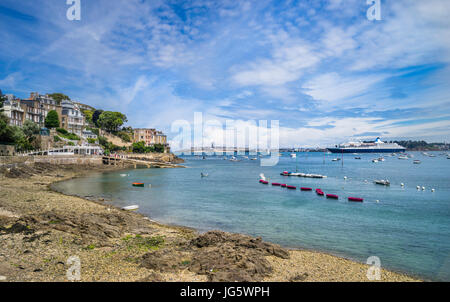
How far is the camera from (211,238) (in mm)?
15844

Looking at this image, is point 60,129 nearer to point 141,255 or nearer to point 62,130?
point 62,130

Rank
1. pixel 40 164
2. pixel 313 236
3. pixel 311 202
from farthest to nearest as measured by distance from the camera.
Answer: pixel 40 164 < pixel 311 202 < pixel 313 236

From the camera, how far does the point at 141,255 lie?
1369 cm

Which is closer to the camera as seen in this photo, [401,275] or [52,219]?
[401,275]

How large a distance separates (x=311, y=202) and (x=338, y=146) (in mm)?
175840

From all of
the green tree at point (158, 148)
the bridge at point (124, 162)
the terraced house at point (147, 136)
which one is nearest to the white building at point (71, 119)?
the bridge at point (124, 162)

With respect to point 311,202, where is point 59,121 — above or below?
above

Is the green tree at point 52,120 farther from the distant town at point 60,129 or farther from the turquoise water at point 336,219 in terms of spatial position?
the turquoise water at point 336,219

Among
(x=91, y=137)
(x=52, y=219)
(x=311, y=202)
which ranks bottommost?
(x=311, y=202)

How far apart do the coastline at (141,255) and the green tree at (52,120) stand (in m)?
69.9

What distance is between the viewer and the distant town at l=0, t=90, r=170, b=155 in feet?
186
